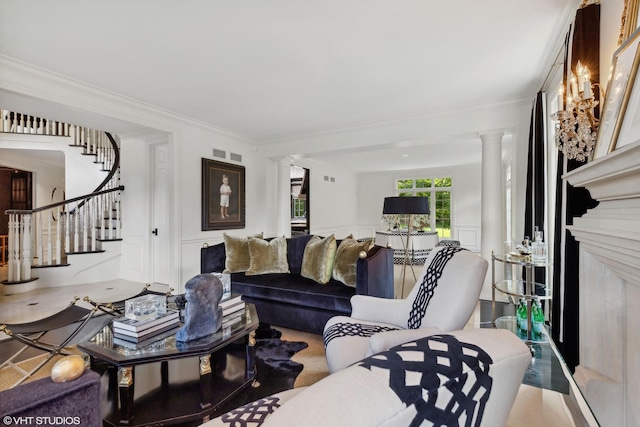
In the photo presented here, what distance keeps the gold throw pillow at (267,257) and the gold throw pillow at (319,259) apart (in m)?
0.34

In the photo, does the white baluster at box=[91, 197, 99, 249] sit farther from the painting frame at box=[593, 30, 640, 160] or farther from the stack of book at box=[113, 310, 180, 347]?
the painting frame at box=[593, 30, 640, 160]

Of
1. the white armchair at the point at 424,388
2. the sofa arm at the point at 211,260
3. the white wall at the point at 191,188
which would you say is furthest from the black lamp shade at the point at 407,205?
the white armchair at the point at 424,388

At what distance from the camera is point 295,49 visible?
2.56m

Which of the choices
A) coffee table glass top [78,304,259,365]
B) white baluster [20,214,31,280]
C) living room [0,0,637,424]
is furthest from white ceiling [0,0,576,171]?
white baluster [20,214,31,280]

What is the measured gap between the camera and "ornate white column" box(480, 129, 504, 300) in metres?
3.82

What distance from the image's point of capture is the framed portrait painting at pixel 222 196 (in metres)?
4.64

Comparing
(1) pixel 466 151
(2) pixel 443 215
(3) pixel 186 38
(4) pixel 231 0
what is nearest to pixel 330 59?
(4) pixel 231 0

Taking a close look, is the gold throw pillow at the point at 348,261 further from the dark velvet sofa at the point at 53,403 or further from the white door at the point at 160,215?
the white door at the point at 160,215

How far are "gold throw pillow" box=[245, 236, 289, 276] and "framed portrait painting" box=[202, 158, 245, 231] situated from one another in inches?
62.2

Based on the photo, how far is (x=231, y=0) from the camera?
1.97 meters

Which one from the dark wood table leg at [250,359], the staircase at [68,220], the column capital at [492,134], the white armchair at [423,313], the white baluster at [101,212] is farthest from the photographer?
the white baluster at [101,212]

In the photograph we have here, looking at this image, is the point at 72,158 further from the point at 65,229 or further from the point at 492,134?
the point at 492,134

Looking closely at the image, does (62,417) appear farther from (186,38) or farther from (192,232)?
(192,232)

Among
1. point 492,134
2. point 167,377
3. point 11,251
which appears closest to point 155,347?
point 167,377
